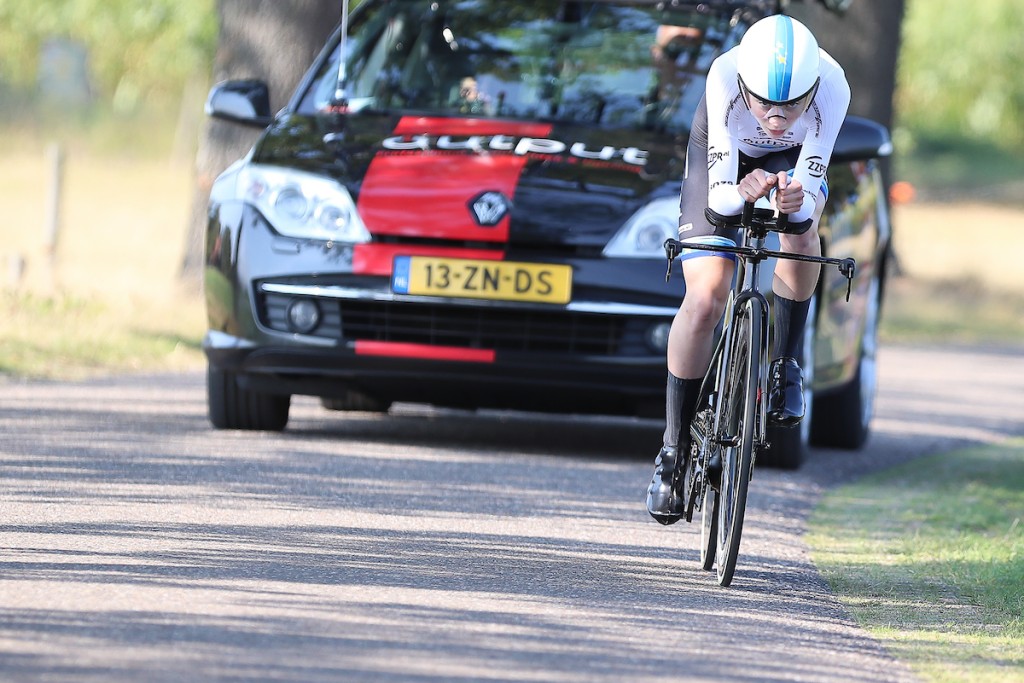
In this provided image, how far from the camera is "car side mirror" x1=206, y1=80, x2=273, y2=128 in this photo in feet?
27.9

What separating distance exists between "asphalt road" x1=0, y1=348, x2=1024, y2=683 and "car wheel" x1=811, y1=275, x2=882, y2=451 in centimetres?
46

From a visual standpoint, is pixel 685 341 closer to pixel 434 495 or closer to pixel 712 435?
pixel 712 435

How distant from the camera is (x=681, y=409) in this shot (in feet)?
19.4

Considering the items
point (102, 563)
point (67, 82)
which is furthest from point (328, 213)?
point (67, 82)

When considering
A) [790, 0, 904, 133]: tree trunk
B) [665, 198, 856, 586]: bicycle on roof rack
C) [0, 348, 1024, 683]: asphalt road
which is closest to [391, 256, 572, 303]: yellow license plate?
[0, 348, 1024, 683]: asphalt road

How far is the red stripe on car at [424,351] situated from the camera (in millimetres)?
7723

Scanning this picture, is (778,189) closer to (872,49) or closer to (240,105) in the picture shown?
(240,105)

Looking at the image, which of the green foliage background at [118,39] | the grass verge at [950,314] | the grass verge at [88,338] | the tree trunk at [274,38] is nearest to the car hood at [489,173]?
the grass verge at [88,338]

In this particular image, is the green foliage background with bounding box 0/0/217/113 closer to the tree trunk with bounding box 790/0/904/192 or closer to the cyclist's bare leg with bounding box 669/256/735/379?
the tree trunk with bounding box 790/0/904/192

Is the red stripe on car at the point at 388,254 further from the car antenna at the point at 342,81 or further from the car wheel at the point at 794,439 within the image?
the car wheel at the point at 794,439

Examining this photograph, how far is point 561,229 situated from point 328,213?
92 cm

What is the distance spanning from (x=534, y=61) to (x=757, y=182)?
135 inches

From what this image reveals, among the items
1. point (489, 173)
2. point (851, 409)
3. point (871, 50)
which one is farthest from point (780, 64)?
point (871, 50)

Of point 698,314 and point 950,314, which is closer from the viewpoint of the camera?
point 698,314
